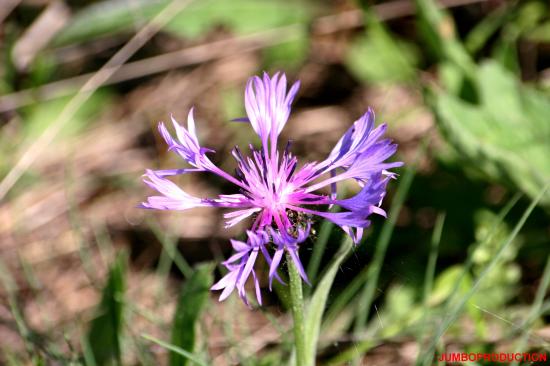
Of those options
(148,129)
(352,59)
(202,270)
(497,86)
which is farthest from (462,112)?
(148,129)

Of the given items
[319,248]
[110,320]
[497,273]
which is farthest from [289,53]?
[110,320]

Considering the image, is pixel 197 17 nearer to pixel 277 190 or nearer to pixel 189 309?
pixel 189 309

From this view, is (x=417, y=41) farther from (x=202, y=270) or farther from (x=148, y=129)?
(x=202, y=270)

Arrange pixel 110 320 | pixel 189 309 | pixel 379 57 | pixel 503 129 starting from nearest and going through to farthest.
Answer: pixel 189 309
pixel 110 320
pixel 503 129
pixel 379 57

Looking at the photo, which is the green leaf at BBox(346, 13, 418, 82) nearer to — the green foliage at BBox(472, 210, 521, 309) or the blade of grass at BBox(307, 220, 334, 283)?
the green foliage at BBox(472, 210, 521, 309)

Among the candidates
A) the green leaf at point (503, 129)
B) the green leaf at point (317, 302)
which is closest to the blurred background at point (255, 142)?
the green leaf at point (503, 129)

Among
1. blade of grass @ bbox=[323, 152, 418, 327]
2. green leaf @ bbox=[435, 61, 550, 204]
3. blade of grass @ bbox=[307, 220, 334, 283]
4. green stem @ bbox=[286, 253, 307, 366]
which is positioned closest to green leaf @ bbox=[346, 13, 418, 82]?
green leaf @ bbox=[435, 61, 550, 204]

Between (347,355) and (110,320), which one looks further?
(347,355)
